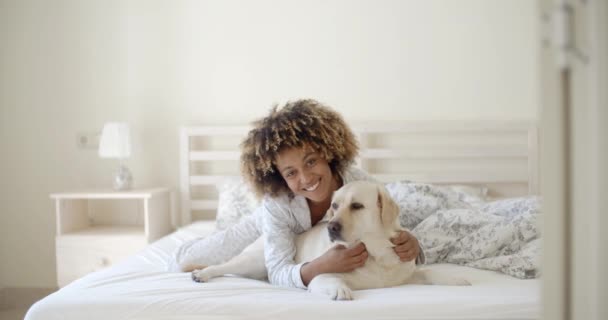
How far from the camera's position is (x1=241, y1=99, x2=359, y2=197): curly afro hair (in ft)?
6.05

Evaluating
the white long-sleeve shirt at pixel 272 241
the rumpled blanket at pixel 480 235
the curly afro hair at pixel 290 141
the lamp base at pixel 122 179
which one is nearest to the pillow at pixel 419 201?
the rumpled blanket at pixel 480 235

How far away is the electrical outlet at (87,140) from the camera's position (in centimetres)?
358

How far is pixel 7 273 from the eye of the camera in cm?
363

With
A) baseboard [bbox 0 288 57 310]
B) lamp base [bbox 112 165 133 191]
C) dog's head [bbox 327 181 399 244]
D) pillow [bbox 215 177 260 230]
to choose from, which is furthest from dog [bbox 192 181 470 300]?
baseboard [bbox 0 288 57 310]

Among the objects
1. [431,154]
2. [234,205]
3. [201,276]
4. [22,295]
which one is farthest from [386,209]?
[22,295]

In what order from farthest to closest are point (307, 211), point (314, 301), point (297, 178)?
point (307, 211), point (297, 178), point (314, 301)

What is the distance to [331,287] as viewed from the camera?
1572 millimetres

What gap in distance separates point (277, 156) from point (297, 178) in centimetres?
11

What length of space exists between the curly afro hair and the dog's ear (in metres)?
0.30

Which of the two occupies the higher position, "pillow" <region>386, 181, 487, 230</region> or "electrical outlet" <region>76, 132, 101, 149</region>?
"electrical outlet" <region>76, 132, 101, 149</region>

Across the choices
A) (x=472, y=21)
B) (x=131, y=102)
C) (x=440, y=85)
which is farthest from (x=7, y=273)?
(x=472, y=21)

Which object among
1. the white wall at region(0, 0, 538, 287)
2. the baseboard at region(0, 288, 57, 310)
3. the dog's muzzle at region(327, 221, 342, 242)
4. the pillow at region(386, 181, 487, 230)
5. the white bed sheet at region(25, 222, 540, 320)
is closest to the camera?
the white bed sheet at region(25, 222, 540, 320)

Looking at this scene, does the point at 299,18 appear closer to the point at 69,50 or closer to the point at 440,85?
the point at 440,85

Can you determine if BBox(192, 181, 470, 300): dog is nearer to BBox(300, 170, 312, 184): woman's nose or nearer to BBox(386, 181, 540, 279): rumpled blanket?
BBox(300, 170, 312, 184): woman's nose
